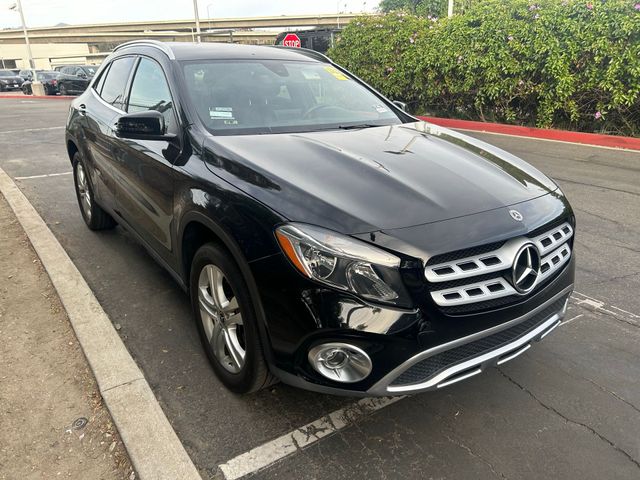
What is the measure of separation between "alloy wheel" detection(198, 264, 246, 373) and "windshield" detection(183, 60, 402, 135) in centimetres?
85

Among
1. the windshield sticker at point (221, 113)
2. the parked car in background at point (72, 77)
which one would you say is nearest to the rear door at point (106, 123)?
the windshield sticker at point (221, 113)

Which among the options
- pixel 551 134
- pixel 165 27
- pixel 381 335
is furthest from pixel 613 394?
pixel 165 27

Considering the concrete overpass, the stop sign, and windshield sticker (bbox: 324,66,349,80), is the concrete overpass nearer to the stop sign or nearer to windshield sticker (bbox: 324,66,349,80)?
the stop sign

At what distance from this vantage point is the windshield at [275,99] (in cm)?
303

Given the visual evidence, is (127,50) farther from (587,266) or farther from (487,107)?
(487,107)

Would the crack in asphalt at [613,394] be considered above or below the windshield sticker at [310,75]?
below

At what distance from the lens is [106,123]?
4.04 m

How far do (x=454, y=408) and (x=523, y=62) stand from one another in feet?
30.2

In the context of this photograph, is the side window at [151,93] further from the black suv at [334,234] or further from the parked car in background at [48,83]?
the parked car in background at [48,83]

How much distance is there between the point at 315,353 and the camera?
6.69 ft

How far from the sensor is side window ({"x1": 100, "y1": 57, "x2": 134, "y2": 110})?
13.2 feet

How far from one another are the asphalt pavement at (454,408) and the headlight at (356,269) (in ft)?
2.66

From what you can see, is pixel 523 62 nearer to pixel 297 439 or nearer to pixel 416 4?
pixel 297 439

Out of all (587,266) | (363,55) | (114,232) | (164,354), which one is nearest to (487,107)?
(363,55)
